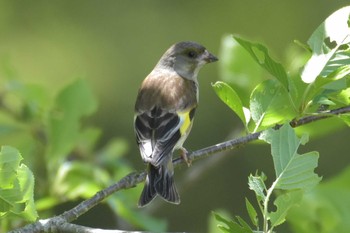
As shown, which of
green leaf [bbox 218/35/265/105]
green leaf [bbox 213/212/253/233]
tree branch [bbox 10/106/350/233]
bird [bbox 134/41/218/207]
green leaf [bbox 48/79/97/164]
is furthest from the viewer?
green leaf [bbox 218/35/265/105]

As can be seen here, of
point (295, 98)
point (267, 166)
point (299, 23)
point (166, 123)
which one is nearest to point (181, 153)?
point (166, 123)

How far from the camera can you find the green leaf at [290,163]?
2281 millimetres

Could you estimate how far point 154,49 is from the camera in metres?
10.4

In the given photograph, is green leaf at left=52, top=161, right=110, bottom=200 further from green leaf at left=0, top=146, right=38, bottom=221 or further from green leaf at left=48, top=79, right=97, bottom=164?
green leaf at left=0, top=146, right=38, bottom=221

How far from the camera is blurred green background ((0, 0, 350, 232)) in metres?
8.76

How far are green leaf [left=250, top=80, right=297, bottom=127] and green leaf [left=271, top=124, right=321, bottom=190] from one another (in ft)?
1.18

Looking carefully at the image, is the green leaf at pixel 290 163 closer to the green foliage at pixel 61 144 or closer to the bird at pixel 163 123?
the bird at pixel 163 123

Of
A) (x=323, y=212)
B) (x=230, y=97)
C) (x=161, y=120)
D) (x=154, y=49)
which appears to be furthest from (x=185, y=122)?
(x=154, y=49)

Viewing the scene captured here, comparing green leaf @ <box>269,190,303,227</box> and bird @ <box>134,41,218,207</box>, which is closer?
green leaf @ <box>269,190,303,227</box>

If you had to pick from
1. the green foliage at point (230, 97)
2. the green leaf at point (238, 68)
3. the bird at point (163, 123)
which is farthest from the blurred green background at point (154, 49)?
the green foliage at point (230, 97)

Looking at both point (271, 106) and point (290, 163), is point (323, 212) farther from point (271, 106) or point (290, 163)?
point (290, 163)

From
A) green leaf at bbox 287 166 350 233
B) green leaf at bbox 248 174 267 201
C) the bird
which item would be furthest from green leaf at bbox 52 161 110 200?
green leaf at bbox 248 174 267 201

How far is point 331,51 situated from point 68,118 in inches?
62.9

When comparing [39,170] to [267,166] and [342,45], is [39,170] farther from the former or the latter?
[267,166]
